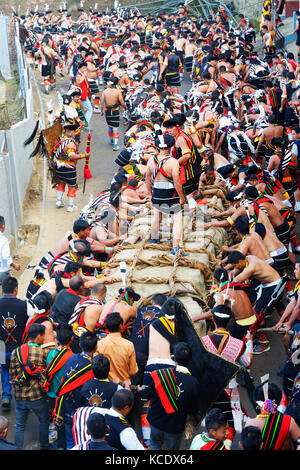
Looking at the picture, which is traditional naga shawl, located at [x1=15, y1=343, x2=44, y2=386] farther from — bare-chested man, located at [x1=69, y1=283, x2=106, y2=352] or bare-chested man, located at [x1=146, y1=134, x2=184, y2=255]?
bare-chested man, located at [x1=146, y1=134, x2=184, y2=255]

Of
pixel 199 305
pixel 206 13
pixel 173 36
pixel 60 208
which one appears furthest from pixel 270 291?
pixel 206 13

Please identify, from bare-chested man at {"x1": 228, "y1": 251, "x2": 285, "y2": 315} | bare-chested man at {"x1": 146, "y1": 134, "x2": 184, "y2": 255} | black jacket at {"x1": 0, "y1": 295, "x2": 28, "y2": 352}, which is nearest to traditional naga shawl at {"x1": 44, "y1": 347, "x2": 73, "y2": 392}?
black jacket at {"x1": 0, "y1": 295, "x2": 28, "y2": 352}

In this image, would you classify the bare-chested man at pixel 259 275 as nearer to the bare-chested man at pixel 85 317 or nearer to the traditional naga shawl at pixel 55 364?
the bare-chested man at pixel 85 317

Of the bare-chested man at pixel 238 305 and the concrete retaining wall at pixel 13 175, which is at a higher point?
the bare-chested man at pixel 238 305

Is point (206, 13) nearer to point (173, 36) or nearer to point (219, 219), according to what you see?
point (173, 36)

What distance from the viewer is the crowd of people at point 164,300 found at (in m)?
4.62

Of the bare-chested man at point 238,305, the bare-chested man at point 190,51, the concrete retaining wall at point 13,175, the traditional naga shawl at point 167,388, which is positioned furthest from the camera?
the bare-chested man at point 190,51

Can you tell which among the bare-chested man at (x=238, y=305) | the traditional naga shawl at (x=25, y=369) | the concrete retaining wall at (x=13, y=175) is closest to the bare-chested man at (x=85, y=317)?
the traditional naga shawl at (x=25, y=369)

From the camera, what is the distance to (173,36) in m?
20.7

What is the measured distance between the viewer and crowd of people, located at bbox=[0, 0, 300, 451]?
462 cm

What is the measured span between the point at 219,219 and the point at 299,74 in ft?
22.9

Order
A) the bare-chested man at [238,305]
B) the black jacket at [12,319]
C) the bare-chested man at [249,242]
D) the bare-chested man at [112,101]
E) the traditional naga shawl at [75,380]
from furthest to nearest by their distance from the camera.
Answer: the bare-chested man at [112,101], the bare-chested man at [249,242], the bare-chested man at [238,305], the black jacket at [12,319], the traditional naga shawl at [75,380]

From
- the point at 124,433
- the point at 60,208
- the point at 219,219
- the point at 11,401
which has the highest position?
the point at 124,433

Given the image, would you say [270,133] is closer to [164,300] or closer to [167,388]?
[164,300]
